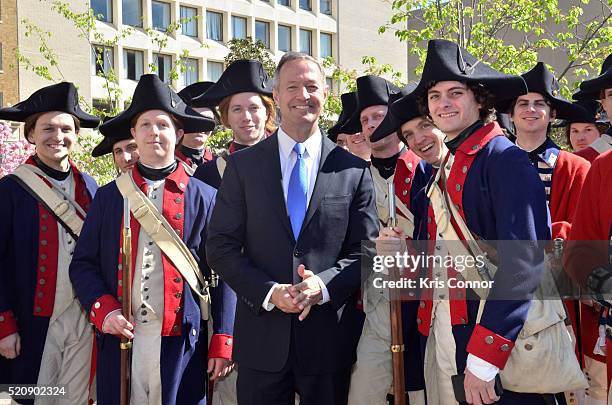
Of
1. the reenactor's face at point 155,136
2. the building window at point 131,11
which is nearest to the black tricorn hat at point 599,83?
the reenactor's face at point 155,136

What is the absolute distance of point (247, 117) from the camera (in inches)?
222

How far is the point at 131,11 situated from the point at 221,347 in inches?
1386

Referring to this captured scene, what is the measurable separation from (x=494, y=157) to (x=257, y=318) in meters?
1.43

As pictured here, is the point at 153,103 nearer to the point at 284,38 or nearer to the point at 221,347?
the point at 221,347

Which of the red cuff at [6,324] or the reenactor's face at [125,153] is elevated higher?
the reenactor's face at [125,153]

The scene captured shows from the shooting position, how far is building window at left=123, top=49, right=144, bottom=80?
1419 inches

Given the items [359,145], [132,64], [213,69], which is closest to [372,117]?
[359,145]

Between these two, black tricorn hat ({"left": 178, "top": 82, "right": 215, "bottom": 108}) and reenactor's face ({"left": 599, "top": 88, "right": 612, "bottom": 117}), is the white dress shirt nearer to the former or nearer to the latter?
reenactor's face ({"left": 599, "top": 88, "right": 612, "bottom": 117})

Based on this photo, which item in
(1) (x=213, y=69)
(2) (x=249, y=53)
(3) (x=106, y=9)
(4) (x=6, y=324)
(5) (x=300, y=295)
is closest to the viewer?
(5) (x=300, y=295)

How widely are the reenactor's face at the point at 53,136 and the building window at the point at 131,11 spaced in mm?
33284

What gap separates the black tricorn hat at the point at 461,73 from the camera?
3.51m

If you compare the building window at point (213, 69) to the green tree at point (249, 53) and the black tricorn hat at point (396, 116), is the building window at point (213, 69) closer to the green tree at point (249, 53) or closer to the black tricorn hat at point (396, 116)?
the green tree at point (249, 53)

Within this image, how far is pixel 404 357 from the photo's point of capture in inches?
177

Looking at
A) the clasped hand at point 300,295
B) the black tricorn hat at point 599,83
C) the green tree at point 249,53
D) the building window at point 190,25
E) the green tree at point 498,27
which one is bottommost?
the clasped hand at point 300,295
